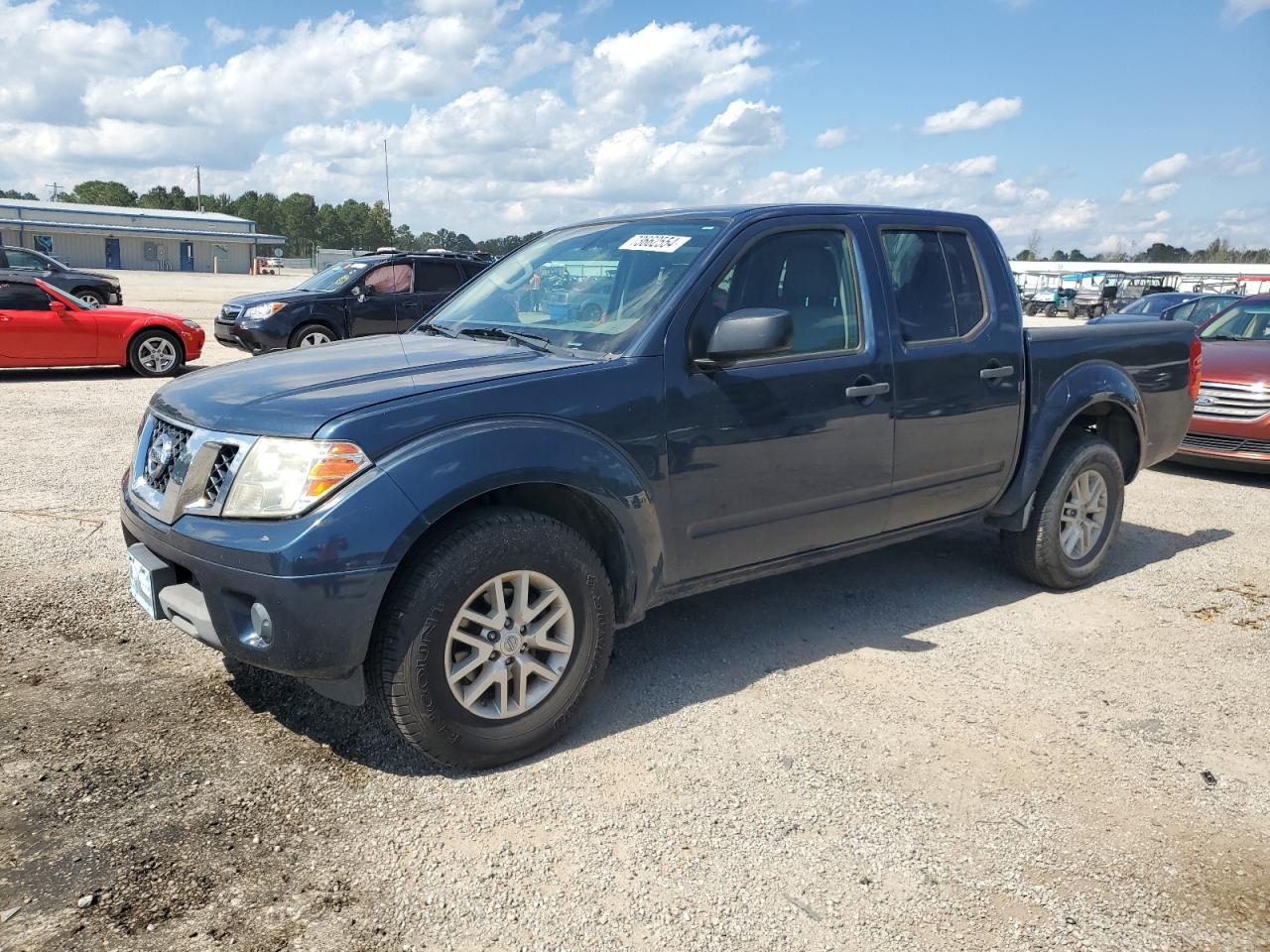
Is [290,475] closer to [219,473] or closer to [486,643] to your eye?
[219,473]

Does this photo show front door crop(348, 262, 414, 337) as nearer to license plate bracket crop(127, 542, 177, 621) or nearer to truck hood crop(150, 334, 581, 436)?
truck hood crop(150, 334, 581, 436)

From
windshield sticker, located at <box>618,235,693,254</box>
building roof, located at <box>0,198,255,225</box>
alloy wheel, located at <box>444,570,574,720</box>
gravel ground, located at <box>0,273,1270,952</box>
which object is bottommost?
gravel ground, located at <box>0,273,1270,952</box>

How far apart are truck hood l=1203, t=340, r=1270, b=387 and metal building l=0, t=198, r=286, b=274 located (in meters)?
67.3

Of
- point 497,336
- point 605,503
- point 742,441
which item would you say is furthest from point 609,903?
point 497,336

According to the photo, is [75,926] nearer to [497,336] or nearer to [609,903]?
[609,903]

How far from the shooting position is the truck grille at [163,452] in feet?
10.7

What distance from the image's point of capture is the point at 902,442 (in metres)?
4.28

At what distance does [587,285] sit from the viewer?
13.4ft

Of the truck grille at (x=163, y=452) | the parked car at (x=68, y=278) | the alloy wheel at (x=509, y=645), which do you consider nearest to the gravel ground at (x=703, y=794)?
the alloy wheel at (x=509, y=645)

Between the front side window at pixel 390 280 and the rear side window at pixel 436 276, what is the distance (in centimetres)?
16

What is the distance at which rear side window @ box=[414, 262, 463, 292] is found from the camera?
14.2 meters

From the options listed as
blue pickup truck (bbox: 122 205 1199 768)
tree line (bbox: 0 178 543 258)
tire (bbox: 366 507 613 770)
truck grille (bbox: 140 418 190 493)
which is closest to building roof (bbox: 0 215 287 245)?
tree line (bbox: 0 178 543 258)

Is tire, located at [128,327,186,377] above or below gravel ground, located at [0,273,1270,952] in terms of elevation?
above

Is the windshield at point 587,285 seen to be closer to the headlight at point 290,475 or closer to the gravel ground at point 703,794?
the headlight at point 290,475
